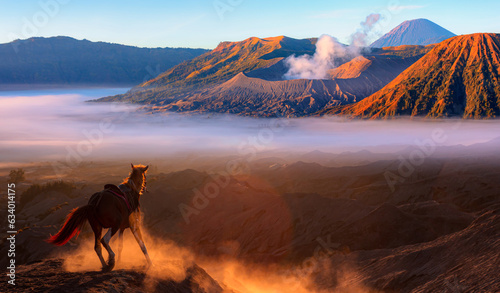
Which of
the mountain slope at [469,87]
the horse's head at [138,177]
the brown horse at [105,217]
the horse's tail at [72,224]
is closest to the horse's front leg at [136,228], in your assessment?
the brown horse at [105,217]

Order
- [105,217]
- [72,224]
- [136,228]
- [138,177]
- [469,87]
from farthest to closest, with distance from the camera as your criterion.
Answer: [469,87], [138,177], [136,228], [105,217], [72,224]

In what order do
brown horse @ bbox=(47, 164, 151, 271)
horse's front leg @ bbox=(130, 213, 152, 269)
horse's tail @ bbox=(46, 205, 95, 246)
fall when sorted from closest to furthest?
1. horse's tail @ bbox=(46, 205, 95, 246)
2. brown horse @ bbox=(47, 164, 151, 271)
3. horse's front leg @ bbox=(130, 213, 152, 269)

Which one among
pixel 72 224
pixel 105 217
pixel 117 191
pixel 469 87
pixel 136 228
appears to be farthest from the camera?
pixel 469 87

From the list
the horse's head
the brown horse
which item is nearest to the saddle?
the brown horse

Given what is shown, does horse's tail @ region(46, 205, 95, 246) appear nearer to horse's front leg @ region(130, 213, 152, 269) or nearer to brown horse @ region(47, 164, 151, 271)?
brown horse @ region(47, 164, 151, 271)

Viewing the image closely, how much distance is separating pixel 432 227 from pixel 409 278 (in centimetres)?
1556

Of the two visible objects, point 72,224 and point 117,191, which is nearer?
point 72,224

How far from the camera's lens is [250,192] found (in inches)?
2258

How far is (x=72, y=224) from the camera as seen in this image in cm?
1347

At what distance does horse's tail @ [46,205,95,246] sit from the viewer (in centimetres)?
1331

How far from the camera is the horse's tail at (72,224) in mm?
13312

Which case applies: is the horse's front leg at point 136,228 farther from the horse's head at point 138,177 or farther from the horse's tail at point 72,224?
the horse's tail at point 72,224

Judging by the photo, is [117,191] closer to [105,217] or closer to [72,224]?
[105,217]

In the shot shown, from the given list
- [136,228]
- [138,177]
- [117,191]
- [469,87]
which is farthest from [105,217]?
[469,87]
